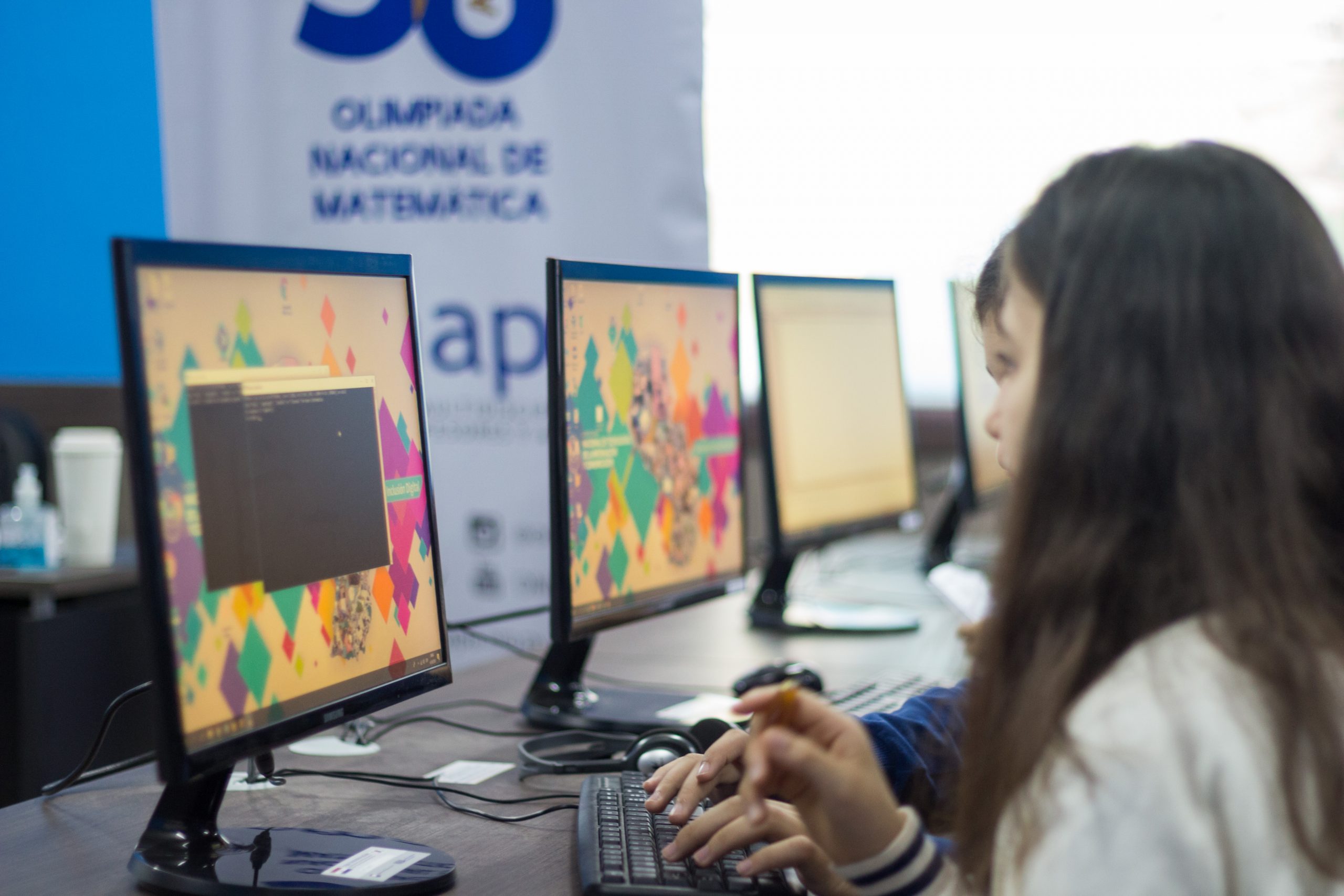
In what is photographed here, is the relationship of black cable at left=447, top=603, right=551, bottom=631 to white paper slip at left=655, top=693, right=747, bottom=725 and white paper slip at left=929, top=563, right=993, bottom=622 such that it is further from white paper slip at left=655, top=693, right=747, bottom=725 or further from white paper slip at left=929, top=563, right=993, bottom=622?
white paper slip at left=929, top=563, right=993, bottom=622

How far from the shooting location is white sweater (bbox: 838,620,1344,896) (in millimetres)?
617

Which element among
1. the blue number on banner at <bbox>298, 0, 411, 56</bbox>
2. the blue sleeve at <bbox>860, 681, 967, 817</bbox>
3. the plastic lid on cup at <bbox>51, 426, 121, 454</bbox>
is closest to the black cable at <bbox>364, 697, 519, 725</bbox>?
the blue sleeve at <bbox>860, 681, 967, 817</bbox>

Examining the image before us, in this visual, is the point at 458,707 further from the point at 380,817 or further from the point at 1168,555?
the point at 1168,555

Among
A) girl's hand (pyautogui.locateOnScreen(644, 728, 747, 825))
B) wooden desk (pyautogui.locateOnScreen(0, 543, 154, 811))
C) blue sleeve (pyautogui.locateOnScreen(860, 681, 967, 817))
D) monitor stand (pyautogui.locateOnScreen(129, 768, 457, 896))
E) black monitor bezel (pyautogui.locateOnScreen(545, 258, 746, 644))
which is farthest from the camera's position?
wooden desk (pyautogui.locateOnScreen(0, 543, 154, 811))

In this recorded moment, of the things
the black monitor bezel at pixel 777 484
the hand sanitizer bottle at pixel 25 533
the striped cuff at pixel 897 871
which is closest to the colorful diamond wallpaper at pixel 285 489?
the striped cuff at pixel 897 871

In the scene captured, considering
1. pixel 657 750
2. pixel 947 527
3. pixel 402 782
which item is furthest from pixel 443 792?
pixel 947 527

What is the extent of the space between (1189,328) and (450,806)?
0.78 m

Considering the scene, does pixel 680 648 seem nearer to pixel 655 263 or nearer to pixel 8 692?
pixel 655 263

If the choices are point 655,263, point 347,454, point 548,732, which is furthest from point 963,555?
point 347,454

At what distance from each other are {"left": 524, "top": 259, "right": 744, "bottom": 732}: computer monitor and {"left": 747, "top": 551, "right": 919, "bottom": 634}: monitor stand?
0.37 meters

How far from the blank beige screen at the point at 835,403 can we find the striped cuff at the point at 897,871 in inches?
46.8

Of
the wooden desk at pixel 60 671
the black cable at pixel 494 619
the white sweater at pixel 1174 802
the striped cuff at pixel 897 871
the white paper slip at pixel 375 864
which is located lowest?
the wooden desk at pixel 60 671

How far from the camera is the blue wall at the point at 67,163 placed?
3332 mm

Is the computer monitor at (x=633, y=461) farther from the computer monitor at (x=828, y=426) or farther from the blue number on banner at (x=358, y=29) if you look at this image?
the blue number on banner at (x=358, y=29)
